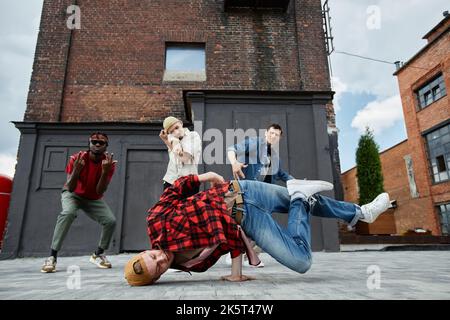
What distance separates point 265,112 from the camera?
25.5ft

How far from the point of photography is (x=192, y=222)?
217 centimetres

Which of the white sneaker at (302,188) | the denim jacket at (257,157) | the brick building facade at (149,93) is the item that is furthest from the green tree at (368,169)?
the white sneaker at (302,188)

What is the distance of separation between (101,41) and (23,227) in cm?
564

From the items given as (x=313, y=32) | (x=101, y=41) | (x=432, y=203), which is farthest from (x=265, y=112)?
(x=432, y=203)

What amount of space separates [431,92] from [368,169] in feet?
20.0

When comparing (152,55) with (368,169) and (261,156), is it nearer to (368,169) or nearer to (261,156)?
(261,156)

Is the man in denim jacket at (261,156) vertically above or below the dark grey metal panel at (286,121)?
below

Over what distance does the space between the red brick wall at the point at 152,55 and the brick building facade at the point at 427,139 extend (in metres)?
12.4

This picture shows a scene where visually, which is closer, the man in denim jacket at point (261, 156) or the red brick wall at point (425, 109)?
the man in denim jacket at point (261, 156)

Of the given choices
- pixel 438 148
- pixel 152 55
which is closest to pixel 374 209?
pixel 152 55

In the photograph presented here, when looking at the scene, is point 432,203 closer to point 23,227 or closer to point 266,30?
point 266,30

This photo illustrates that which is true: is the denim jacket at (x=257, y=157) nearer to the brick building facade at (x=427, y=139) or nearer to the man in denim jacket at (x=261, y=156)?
the man in denim jacket at (x=261, y=156)

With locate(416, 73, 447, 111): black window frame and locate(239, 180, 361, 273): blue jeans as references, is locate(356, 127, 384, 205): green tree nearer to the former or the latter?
locate(416, 73, 447, 111): black window frame

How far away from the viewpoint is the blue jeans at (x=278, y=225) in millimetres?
2232
